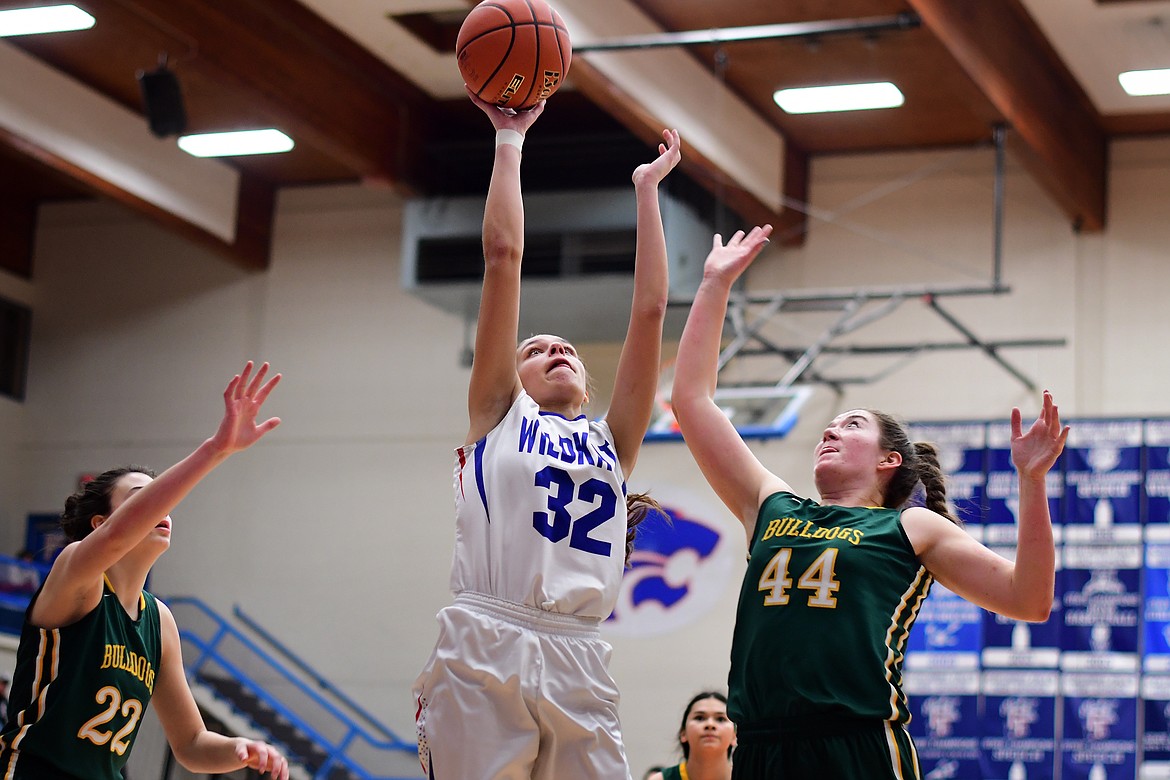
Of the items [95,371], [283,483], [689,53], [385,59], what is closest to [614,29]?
[689,53]

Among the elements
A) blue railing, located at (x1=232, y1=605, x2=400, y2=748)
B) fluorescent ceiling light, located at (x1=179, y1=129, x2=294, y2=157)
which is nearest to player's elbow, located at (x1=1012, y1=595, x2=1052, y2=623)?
fluorescent ceiling light, located at (x1=179, y1=129, x2=294, y2=157)

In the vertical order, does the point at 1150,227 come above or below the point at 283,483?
above

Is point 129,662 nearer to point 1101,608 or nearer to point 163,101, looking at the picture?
point 163,101

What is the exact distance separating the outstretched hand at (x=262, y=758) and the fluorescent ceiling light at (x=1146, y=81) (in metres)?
8.85

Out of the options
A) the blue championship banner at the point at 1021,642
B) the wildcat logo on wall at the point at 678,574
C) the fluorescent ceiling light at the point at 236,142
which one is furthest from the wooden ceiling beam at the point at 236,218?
the blue championship banner at the point at 1021,642

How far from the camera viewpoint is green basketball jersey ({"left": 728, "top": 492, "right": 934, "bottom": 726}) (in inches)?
134

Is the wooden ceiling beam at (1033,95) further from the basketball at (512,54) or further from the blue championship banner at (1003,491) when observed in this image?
the basketball at (512,54)

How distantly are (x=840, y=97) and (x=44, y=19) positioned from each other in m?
5.65

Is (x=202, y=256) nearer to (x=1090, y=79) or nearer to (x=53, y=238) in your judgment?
(x=53, y=238)

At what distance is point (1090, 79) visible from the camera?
11.6m

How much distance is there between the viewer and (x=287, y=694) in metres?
13.8

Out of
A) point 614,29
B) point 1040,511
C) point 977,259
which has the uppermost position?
point 614,29

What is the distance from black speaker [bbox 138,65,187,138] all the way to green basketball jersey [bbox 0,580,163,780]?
24.2 ft

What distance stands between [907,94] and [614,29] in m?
2.78
